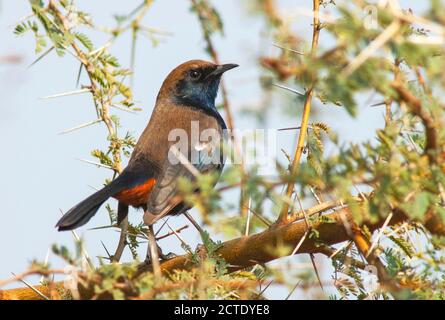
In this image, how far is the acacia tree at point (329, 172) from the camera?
209 centimetres

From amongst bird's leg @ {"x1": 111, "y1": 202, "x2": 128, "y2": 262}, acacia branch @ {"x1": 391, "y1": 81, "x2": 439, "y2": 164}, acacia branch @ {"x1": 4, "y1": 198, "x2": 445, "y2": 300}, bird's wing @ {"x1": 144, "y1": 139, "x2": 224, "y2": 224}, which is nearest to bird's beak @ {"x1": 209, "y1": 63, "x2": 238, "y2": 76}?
bird's wing @ {"x1": 144, "y1": 139, "x2": 224, "y2": 224}

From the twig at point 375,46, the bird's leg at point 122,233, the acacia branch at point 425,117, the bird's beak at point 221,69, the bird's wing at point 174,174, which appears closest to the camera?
the twig at point 375,46

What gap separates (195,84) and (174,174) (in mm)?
1940

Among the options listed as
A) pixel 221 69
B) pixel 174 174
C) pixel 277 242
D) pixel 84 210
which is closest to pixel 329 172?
pixel 277 242

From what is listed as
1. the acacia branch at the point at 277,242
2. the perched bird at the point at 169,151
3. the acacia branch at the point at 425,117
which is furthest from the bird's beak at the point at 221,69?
the acacia branch at the point at 425,117

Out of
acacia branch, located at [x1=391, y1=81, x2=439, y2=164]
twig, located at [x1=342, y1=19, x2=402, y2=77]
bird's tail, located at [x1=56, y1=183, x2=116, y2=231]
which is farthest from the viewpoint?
bird's tail, located at [x1=56, y1=183, x2=116, y2=231]

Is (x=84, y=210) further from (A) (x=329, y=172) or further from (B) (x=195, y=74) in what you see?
(B) (x=195, y=74)

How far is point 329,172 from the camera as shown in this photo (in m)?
2.50

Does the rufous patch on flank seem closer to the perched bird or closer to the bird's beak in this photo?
the perched bird

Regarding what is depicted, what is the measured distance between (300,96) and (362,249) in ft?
2.55

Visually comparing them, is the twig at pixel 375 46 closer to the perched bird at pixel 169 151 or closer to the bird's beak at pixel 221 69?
the perched bird at pixel 169 151

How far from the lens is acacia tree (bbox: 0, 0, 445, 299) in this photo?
2086 mm
